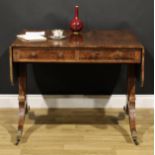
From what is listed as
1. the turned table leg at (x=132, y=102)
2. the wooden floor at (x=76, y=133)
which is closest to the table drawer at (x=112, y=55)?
the turned table leg at (x=132, y=102)

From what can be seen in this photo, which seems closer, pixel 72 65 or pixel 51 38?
pixel 51 38

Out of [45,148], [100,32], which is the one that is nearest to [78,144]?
[45,148]

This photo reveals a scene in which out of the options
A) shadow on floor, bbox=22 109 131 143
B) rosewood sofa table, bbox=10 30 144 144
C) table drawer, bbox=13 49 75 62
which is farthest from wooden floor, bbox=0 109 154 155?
table drawer, bbox=13 49 75 62

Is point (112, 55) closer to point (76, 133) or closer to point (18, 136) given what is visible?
point (76, 133)

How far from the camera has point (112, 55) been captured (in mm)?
2795

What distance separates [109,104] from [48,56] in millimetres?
1111

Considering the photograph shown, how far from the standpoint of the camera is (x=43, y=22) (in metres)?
3.53

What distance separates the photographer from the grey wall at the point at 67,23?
3.50 meters

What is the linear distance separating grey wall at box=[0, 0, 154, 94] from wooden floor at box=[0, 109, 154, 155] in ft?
0.90

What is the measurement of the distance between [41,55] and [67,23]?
82cm

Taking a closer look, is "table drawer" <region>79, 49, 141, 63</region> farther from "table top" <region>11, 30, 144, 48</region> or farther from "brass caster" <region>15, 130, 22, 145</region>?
"brass caster" <region>15, 130, 22, 145</region>

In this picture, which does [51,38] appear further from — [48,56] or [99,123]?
[99,123]

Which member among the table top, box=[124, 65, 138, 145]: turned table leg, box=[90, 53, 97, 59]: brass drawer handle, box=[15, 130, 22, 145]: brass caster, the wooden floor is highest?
the table top

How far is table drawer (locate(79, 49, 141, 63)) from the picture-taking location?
2.78 metres
